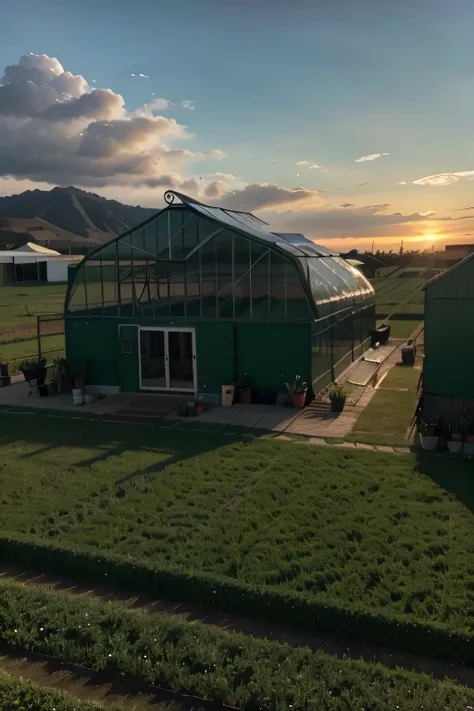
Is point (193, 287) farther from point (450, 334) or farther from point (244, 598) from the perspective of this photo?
point (244, 598)

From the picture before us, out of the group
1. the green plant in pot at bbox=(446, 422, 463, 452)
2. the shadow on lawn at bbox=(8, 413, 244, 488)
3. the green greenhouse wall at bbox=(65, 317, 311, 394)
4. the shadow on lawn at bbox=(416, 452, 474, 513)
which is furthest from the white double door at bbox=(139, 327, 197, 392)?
the shadow on lawn at bbox=(416, 452, 474, 513)

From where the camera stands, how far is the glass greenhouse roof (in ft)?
55.1

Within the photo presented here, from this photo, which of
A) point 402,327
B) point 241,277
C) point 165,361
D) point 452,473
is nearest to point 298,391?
point 241,277

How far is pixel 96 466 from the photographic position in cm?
1191

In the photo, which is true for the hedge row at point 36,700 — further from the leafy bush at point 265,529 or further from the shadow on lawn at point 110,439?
the shadow on lawn at point 110,439

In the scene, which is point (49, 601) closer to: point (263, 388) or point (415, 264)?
point (263, 388)

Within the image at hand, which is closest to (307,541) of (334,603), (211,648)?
(334,603)

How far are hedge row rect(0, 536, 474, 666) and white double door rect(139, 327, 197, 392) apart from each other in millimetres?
10086

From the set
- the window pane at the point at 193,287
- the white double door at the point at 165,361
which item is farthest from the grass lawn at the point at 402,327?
the window pane at the point at 193,287

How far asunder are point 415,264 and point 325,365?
4626 centimetres

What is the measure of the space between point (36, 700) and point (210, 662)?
1.68m

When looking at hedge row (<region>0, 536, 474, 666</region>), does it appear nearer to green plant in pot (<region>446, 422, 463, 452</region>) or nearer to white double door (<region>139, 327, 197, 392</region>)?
green plant in pot (<region>446, 422, 463, 452</region>)

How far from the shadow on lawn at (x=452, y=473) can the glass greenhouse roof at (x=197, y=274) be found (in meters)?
6.08

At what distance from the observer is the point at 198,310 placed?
58.1ft
